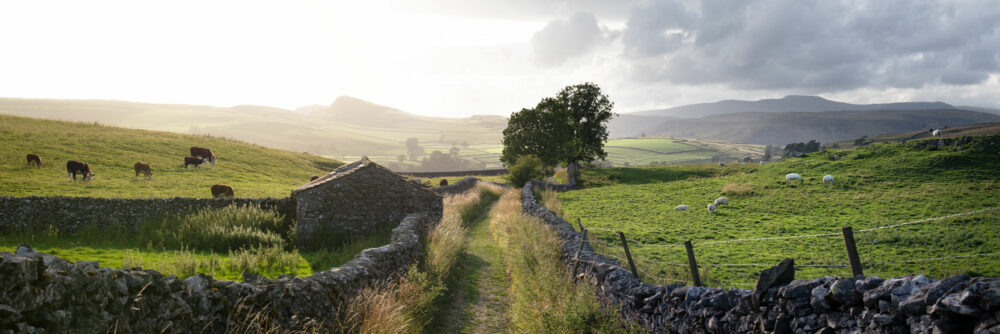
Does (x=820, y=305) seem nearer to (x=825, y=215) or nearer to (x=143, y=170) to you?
(x=825, y=215)

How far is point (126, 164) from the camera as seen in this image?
30062 mm

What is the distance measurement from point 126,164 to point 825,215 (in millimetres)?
42218

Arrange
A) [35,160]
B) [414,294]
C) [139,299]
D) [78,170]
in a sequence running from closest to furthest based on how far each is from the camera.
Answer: [139,299], [414,294], [78,170], [35,160]

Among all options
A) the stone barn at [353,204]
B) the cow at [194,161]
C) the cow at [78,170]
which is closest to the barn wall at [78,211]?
the stone barn at [353,204]

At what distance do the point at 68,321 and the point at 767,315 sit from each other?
287 inches

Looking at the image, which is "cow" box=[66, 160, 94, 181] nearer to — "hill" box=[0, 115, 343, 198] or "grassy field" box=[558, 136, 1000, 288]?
"hill" box=[0, 115, 343, 198]

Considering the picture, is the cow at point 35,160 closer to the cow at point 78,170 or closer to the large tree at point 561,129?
the cow at point 78,170

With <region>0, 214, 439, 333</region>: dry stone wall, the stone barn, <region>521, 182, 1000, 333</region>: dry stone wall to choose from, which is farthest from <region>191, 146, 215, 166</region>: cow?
<region>521, 182, 1000, 333</region>: dry stone wall

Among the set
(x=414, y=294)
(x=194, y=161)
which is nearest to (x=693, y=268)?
(x=414, y=294)

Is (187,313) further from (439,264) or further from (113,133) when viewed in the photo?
(113,133)

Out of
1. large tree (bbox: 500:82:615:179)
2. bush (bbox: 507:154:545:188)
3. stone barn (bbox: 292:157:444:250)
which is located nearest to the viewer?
stone barn (bbox: 292:157:444:250)

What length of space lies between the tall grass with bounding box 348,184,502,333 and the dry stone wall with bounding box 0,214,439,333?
45cm

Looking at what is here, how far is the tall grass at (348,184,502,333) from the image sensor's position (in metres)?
6.73

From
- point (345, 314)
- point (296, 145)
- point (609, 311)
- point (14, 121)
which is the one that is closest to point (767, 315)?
point (609, 311)
